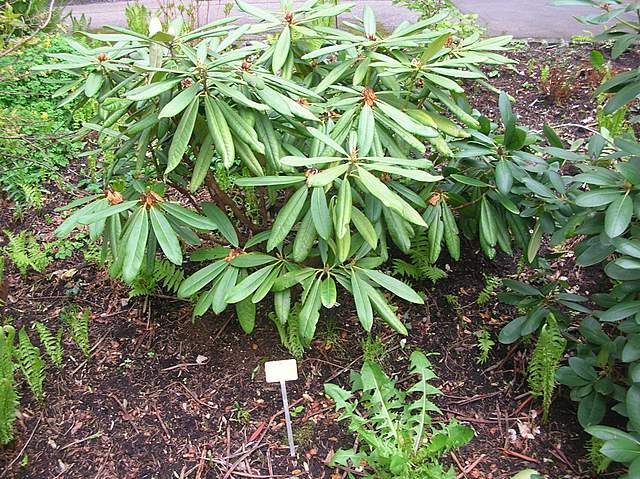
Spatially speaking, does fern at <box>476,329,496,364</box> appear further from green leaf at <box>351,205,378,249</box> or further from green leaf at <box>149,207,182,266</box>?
green leaf at <box>149,207,182,266</box>

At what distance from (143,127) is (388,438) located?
1.13 meters

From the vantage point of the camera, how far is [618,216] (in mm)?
1456

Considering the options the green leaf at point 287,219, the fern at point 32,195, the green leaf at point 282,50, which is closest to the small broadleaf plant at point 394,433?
the green leaf at point 287,219

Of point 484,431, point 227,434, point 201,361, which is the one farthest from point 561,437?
point 201,361

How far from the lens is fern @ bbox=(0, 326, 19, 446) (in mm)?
1572

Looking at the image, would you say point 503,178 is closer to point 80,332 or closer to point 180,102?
point 180,102

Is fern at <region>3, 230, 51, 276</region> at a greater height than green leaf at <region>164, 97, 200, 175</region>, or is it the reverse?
green leaf at <region>164, 97, 200, 175</region>

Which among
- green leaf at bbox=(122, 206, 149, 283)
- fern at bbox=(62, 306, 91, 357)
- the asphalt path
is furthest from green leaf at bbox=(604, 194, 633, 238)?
the asphalt path

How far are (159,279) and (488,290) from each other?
1230 mm

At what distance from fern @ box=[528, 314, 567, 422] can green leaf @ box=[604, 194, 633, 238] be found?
386 mm

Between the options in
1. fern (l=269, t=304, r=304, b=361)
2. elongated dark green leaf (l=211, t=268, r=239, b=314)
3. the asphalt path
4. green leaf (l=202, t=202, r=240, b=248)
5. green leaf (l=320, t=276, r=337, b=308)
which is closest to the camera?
green leaf (l=320, t=276, r=337, b=308)

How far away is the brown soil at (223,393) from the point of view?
1.72m

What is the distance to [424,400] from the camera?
1682 millimetres

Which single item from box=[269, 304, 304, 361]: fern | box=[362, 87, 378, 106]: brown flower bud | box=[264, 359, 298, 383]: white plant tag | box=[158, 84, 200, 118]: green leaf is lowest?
box=[269, 304, 304, 361]: fern
